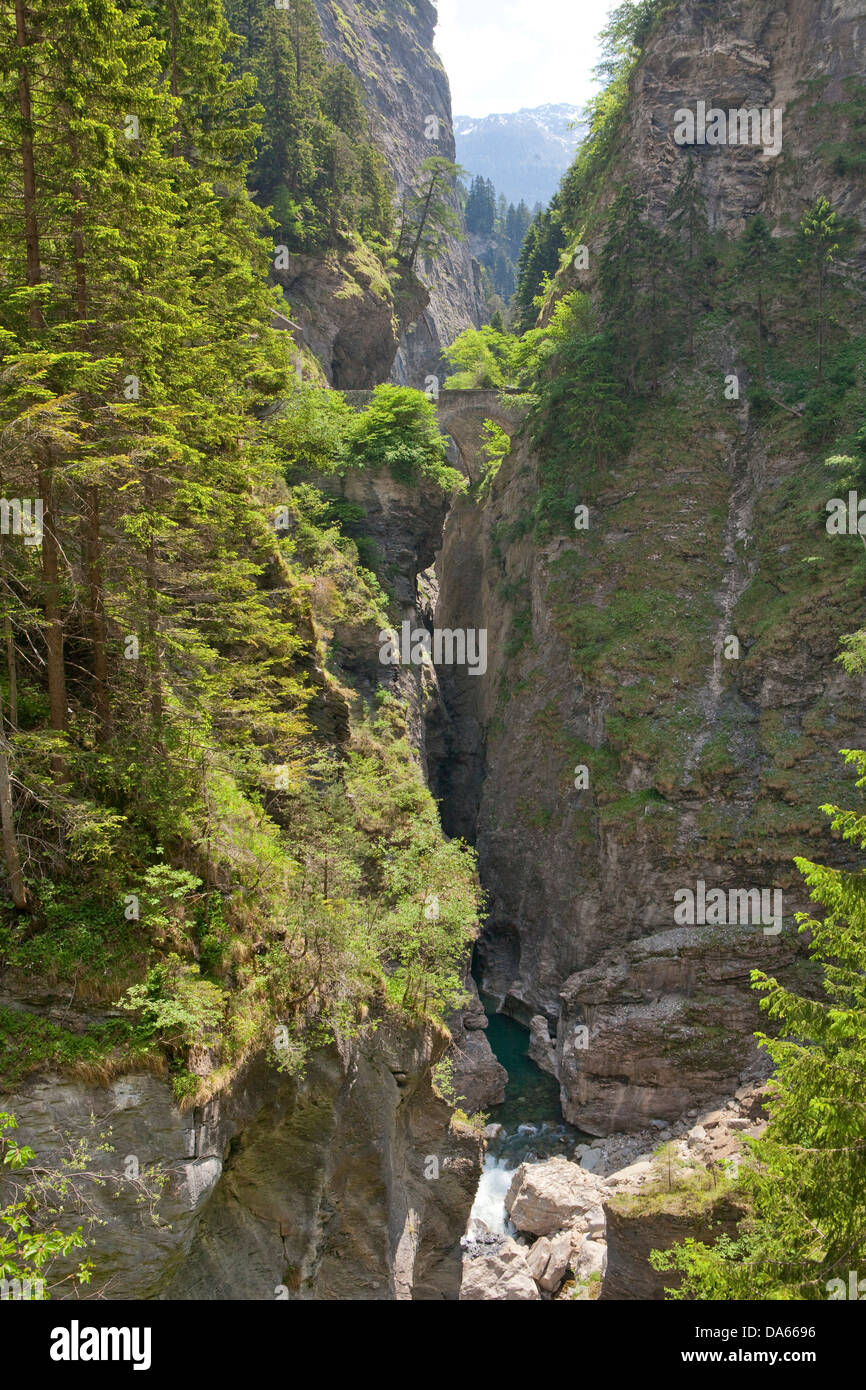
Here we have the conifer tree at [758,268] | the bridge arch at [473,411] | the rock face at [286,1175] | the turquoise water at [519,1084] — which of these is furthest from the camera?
the bridge arch at [473,411]

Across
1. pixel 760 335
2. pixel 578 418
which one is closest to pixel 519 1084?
pixel 578 418

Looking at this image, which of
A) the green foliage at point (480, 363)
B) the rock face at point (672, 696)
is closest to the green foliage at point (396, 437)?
the rock face at point (672, 696)

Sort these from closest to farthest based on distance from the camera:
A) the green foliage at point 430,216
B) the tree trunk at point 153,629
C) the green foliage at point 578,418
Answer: the tree trunk at point 153,629, the green foliage at point 578,418, the green foliage at point 430,216

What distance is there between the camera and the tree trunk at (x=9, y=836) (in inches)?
349

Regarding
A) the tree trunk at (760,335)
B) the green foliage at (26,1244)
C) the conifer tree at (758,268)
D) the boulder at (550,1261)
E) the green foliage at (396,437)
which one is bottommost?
the boulder at (550,1261)

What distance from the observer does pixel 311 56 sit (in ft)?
148

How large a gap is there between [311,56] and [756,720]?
43.7m

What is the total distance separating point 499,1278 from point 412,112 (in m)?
90.3

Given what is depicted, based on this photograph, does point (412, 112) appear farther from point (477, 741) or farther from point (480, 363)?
point (477, 741)

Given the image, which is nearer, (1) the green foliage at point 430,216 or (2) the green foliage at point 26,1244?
(2) the green foliage at point 26,1244

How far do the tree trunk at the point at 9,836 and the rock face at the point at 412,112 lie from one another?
51.8 m

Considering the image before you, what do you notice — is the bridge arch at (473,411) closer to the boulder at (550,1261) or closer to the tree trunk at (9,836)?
the boulder at (550,1261)

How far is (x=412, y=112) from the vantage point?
252 feet
